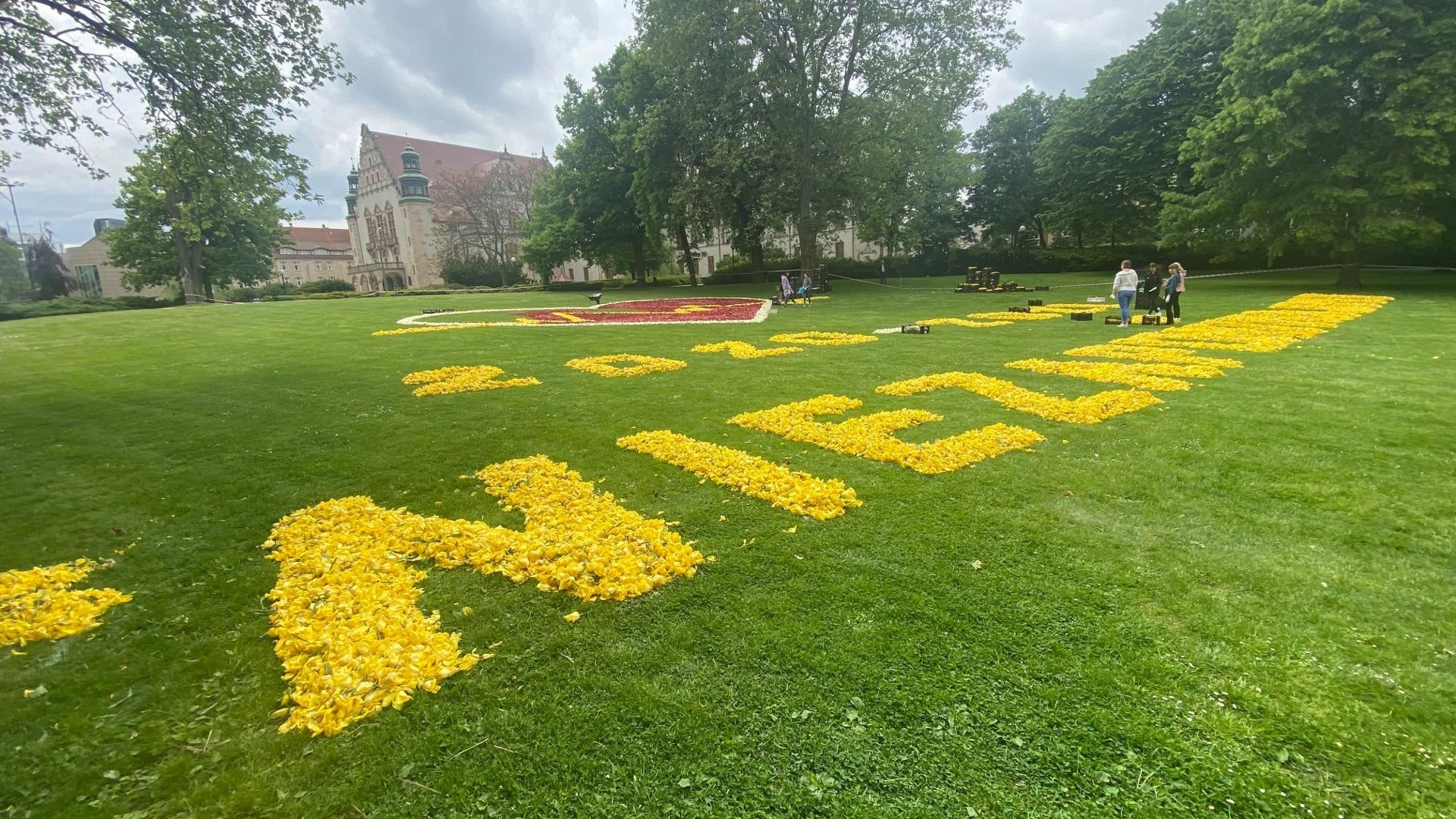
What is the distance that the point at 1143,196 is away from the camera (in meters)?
42.5

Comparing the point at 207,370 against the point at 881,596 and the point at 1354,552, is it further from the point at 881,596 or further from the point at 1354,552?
the point at 1354,552

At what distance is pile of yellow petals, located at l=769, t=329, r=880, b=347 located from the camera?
632 inches

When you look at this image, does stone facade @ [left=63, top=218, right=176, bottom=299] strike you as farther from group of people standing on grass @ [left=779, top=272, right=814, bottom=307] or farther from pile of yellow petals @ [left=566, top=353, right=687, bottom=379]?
pile of yellow petals @ [left=566, top=353, right=687, bottom=379]

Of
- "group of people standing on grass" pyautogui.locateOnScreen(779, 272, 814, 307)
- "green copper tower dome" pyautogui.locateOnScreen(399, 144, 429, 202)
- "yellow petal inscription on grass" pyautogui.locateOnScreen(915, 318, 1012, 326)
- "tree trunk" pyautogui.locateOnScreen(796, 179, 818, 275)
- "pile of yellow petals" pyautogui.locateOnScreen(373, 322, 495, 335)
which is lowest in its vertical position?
"yellow petal inscription on grass" pyautogui.locateOnScreen(915, 318, 1012, 326)

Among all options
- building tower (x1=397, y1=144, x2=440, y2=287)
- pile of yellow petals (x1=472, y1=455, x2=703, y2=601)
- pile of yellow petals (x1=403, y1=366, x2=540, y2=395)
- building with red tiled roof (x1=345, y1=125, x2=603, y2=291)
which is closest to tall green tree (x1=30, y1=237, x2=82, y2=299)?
building with red tiled roof (x1=345, y1=125, x2=603, y2=291)

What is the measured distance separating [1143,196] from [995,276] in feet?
58.0

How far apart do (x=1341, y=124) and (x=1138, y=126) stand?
63.5ft

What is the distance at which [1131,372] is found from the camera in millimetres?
10812

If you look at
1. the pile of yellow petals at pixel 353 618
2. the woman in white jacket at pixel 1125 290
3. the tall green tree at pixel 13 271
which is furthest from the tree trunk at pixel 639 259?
the tall green tree at pixel 13 271

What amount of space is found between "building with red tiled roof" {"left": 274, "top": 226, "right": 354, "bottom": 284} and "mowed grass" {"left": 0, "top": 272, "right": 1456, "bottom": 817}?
113 metres

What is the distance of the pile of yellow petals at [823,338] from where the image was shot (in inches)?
632

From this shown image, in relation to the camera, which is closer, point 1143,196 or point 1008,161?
point 1143,196

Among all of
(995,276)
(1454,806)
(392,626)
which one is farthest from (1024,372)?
(995,276)

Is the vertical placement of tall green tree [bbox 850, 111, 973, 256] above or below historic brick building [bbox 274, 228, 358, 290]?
below
